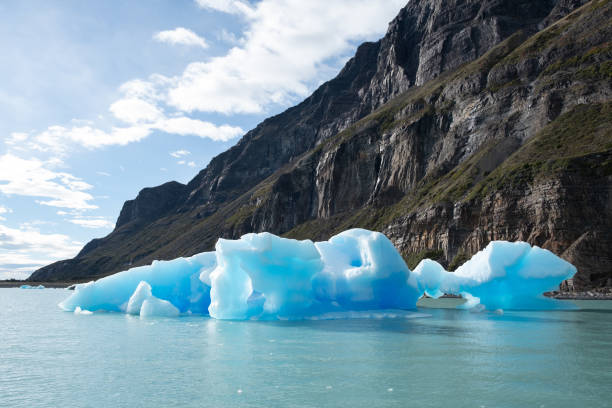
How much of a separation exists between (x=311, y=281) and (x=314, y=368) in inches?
431

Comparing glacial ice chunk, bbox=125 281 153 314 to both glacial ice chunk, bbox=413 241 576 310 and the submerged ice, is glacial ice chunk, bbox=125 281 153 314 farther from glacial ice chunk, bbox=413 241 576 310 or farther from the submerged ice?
glacial ice chunk, bbox=413 241 576 310

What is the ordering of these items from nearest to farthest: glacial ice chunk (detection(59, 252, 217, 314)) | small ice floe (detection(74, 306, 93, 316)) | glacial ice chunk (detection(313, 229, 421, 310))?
1. glacial ice chunk (detection(313, 229, 421, 310))
2. glacial ice chunk (detection(59, 252, 217, 314))
3. small ice floe (detection(74, 306, 93, 316))

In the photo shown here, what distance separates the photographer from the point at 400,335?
46.3 ft

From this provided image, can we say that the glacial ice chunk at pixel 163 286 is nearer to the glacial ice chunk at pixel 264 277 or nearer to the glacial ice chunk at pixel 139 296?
the glacial ice chunk at pixel 139 296

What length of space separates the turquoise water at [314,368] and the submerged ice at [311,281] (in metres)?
3.40

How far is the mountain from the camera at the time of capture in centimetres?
4594

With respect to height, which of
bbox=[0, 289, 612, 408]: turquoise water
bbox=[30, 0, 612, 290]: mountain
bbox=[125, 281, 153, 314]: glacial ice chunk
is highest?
bbox=[30, 0, 612, 290]: mountain

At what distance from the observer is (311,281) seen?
20.1 metres

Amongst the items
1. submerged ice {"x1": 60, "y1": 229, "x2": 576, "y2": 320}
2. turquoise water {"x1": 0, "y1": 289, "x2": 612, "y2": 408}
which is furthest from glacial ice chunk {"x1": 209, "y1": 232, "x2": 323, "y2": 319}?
turquoise water {"x1": 0, "y1": 289, "x2": 612, "y2": 408}

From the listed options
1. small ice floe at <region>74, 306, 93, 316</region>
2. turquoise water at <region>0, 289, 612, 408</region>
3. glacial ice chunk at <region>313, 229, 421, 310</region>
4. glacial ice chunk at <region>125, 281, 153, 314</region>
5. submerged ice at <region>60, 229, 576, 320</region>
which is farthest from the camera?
small ice floe at <region>74, 306, 93, 316</region>

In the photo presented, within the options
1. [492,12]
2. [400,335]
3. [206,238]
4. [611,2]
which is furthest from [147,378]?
[206,238]

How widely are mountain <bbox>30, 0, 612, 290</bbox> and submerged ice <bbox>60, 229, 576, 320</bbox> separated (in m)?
19.0

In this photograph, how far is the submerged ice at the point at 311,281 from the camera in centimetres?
1873

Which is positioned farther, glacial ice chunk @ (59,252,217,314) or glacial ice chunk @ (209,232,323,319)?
glacial ice chunk @ (59,252,217,314)
